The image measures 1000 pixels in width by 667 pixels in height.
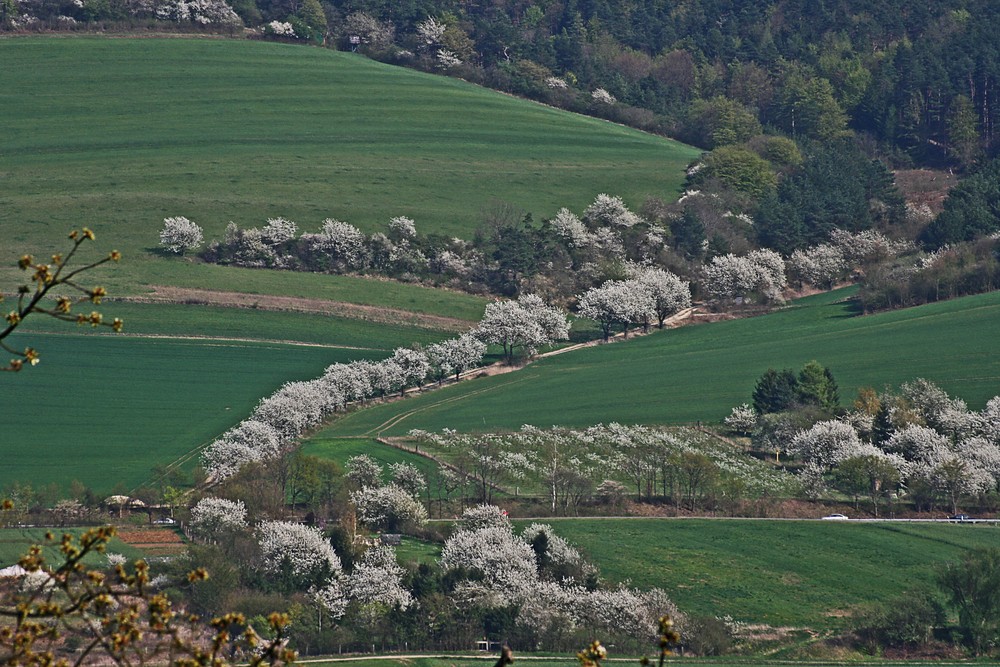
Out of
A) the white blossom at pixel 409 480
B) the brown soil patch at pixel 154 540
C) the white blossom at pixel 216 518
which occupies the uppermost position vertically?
the white blossom at pixel 409 480

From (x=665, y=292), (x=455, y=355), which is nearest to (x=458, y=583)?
(x=455, y=355)

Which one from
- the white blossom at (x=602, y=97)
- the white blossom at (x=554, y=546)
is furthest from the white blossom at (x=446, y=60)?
the white blossom at (x=554, y=546)

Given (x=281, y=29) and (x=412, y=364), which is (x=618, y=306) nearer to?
(x=412, y=364)

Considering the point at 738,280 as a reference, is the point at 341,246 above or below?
above

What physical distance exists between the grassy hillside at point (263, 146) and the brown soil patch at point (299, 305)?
6139 millimetres

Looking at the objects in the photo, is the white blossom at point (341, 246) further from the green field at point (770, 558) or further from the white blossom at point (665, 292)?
the green field at point (770, 558)

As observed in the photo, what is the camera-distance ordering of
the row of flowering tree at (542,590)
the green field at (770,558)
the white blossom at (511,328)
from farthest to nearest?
the white blossom at (511,328), the green field at (770,558), the row of flowering tree at (542,590)

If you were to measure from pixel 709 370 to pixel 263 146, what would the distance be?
7126 centimetres

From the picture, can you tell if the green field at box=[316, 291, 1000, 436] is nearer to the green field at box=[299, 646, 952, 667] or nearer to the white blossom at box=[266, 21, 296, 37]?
the green field at box=[299, 646, 952, 667]

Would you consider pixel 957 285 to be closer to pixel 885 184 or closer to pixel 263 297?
pixel 885 184

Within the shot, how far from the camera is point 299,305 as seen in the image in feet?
397

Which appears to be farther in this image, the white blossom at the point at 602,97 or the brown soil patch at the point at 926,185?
the white blossom at the point at 602,97

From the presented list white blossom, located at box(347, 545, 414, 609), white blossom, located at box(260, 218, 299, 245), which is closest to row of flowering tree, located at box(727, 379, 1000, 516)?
white blossom, located at box(347, 545, 414, 609)

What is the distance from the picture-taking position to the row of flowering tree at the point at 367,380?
8981cm
